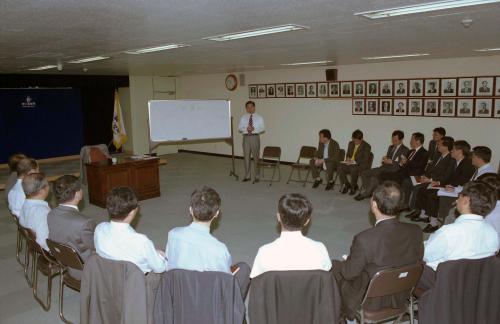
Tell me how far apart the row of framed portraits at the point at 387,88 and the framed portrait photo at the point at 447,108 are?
0.41 feet

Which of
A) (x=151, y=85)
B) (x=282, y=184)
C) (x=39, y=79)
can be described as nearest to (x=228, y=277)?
(x=282, y=184)

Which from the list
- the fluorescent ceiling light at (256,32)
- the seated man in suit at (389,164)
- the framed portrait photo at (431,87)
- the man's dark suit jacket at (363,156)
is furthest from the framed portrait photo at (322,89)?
the fluorescent ceiling light at (256,32)

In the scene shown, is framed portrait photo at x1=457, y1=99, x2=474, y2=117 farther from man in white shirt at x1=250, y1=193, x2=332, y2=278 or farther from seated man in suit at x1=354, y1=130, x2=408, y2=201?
man in white shirt at x1=250, y1=193, x2=332, y2=278

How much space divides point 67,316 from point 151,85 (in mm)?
10651

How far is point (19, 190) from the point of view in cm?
478

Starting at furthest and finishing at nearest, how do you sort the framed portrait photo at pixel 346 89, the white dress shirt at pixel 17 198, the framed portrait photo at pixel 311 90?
1. the framed portrait photo at pixel 311 90
2. the framed portrait photo at pixel 346 89
3. the white dress shirt at pixel 17 198

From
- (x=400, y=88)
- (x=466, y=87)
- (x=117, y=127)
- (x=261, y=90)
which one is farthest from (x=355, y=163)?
(x=117, y=127)

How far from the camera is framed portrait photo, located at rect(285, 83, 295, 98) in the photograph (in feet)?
36.6

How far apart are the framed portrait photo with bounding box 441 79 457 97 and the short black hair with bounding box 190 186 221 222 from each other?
285 inches

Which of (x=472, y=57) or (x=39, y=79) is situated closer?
(x=472, y=57)

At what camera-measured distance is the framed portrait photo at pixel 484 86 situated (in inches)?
316

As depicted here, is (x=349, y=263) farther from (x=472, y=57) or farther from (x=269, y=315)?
(x=472, y=57)

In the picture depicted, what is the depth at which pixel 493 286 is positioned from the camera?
9.06ft

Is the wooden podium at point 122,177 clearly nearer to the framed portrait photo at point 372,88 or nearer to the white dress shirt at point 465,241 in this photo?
the framed portrait photo at point 372,88
